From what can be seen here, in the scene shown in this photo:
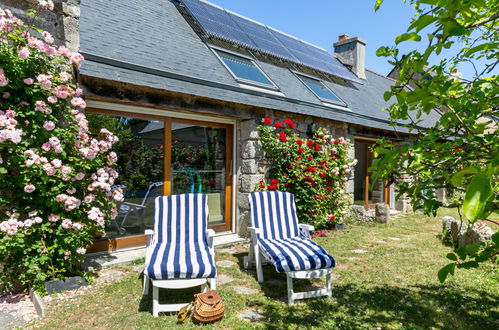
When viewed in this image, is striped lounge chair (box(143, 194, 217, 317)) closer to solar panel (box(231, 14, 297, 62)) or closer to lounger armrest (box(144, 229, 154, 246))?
lounger armrest (box(144, 229, 154, 246))

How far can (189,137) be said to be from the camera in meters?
5.91

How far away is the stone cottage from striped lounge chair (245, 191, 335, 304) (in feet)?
4.27

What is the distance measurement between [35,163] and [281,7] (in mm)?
5821

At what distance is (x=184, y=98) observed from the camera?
5.32 meters

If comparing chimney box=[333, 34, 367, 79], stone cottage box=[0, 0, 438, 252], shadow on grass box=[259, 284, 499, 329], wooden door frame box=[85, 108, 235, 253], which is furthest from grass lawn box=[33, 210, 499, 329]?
chimney box=[333, 34, 367, 79]

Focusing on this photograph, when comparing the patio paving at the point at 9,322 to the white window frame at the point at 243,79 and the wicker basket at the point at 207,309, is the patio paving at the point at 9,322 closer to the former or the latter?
the wicker basket at the point at 207,309

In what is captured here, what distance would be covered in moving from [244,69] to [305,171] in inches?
102

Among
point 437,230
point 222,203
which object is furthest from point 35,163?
point 437,230

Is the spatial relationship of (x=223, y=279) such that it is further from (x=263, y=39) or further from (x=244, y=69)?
(x=263, y=39)

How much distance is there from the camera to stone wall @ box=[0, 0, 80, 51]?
3.72 metres

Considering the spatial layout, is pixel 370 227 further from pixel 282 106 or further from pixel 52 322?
pixel 52 322

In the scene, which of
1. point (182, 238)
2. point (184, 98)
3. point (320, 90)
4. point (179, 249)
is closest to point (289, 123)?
point (184, 98)

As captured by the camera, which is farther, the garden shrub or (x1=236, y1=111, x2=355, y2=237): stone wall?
the garden shrub

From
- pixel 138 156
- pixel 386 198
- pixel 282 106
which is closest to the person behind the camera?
pixel 138 156
